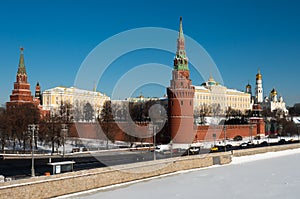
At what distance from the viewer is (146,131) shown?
45.1m

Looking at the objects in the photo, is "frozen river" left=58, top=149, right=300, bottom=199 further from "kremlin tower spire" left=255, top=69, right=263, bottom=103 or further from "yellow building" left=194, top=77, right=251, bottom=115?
"kremlin tower spire" left=255, top=69, right=263, bottom=103

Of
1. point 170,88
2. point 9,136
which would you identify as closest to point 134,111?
point 170,88

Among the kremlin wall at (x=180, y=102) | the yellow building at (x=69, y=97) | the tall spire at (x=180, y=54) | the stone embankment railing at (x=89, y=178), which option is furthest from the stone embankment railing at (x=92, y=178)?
the yellow building at (x=69, y=97)

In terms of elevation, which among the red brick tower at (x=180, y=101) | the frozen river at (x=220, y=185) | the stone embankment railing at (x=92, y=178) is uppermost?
the red brick tower at (x=180, y=101)

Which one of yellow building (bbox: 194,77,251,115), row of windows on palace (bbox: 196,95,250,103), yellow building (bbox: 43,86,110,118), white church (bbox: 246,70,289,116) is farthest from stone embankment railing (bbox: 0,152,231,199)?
white church (bbox: 246,70,289,116)

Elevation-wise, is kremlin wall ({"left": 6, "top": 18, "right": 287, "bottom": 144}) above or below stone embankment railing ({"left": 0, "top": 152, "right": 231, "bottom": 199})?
above

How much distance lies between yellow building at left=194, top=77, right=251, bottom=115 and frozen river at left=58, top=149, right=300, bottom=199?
1848 inches

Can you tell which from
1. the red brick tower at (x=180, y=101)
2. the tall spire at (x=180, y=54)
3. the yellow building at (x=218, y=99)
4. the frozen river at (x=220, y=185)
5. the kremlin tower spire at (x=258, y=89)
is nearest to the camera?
the frozen river at (x=220, y=185)

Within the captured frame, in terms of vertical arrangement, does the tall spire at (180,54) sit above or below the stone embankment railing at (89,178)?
above

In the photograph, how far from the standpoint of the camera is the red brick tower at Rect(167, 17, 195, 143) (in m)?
40.5

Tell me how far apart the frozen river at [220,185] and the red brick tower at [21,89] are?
3666 cm

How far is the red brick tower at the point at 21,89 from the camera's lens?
54625 millimetres

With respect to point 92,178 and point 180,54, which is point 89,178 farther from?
point 180,54

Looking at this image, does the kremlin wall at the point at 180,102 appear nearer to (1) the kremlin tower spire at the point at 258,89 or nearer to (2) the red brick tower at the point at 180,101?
(2) the red brick tower at the point at 180,101
